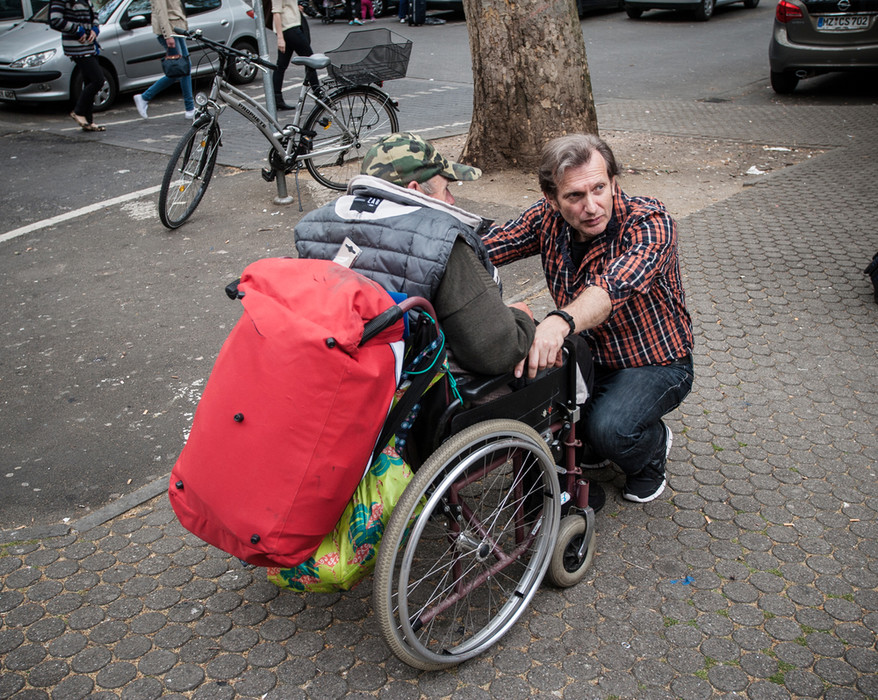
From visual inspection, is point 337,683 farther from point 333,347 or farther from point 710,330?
point 710,330

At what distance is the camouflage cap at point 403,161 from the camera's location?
100 inches

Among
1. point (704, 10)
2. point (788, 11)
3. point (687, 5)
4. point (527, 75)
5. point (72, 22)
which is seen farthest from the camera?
point (704, 10)

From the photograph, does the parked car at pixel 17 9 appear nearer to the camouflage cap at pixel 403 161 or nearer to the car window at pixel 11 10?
the car window at pixel 11 10

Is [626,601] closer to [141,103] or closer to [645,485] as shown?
[645,485]

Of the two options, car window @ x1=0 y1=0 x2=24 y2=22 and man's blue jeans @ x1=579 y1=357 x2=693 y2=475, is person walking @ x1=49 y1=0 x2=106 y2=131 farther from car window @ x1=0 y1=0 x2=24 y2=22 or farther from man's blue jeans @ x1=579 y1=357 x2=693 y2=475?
man's blue jeans @ x1=579 y1=357 x2=693 y2=475

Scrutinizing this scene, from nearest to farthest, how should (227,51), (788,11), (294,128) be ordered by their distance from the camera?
(227,51) < (294,128) < (788,11)

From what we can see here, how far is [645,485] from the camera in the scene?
10.8 ft

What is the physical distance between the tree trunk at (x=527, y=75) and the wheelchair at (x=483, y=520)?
498cm

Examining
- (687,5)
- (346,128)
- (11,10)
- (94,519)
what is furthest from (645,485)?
(687,5)

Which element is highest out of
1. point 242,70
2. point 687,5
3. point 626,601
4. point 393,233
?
point 393,233

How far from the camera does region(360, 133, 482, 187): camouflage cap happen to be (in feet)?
8.36

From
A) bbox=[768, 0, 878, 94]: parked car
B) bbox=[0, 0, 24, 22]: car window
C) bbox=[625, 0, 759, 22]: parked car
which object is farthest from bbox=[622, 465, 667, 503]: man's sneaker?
bbox=[625, 0, 759, 22]: parked car

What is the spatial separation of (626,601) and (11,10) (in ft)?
48.0

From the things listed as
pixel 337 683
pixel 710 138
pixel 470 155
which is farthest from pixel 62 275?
pixel 710 138
